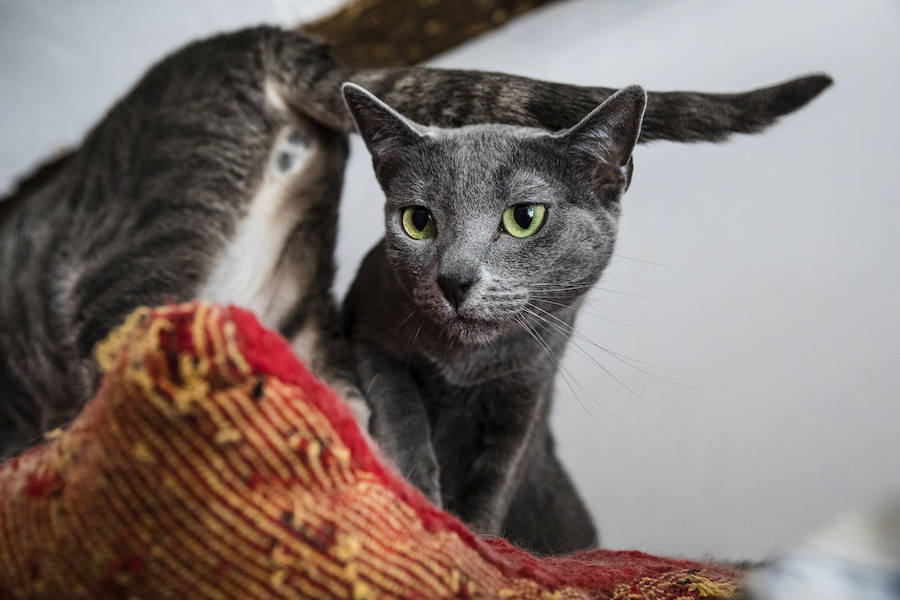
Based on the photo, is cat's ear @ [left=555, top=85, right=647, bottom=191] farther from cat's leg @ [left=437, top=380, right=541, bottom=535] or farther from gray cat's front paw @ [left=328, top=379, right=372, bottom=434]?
gray cat's front paw @ [left=328, top=379, right=372, bottom=434]

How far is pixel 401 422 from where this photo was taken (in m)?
0.90

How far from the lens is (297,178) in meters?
1.24

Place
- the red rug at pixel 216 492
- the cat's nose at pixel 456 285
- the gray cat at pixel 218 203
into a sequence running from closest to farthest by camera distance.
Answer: the red rug at pixel 216 492, the cat's nose at pixel 456 285, the gray cat at pixel 218 203

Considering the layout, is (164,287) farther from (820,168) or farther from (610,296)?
(820,168)

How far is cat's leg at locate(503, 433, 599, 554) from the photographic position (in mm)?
997

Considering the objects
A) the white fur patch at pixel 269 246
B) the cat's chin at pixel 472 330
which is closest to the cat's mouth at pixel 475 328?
the cat's chin at pixel 472 330

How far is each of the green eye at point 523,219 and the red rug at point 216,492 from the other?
315 mm

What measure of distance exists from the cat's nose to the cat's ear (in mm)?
185

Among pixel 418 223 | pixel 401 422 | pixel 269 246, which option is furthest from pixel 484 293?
pixel 269 246

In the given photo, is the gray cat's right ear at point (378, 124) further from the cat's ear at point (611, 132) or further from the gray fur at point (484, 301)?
the cat's ear at point (611, 132)

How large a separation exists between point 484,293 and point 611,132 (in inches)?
8.5

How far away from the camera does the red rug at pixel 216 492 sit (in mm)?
473

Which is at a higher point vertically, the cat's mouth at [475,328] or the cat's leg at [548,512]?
the cat's mouth at [475,328]

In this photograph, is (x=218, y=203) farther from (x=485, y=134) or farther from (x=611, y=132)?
(x=611, y=132)
